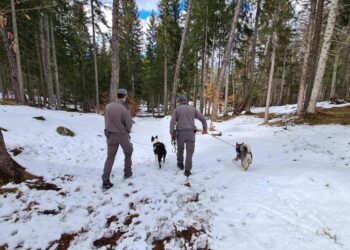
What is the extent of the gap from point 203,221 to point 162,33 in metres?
25.9

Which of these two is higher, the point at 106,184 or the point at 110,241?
the point at 106,184

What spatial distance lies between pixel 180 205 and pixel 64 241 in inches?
81.8

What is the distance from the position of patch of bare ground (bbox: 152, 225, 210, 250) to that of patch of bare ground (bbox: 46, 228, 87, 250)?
4.17 feet

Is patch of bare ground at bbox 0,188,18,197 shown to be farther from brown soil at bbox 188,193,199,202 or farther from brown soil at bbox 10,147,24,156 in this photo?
brown soil at bbox 188,193,199,202

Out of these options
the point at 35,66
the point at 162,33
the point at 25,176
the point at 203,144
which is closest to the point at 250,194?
the point at 25,176

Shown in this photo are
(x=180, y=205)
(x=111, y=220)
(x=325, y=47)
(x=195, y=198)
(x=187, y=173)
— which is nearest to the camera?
(x=111, y=220)

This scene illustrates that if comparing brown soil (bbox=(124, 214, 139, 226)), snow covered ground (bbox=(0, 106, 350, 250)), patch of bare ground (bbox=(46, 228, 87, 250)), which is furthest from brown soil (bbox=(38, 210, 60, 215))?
brown soil (bbox=(124, 214, 139, 226))

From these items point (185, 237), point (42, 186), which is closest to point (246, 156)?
point (185, 237)

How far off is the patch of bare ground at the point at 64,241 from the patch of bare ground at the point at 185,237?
50.0 inches

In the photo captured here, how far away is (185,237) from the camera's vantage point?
347 centimetres

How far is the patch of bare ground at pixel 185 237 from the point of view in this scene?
328 cm

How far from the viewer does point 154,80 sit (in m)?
33.9

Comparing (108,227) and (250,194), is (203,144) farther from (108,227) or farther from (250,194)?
(108,227)

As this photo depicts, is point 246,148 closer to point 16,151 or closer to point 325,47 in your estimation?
point 16,151
